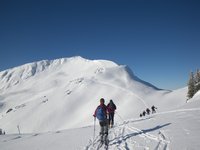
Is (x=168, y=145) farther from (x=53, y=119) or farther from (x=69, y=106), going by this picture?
(x=69, y=106)

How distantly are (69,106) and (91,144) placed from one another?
149m

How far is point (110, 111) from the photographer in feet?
56.4

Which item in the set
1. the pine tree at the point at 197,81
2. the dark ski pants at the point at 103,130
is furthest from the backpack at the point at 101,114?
the pine tree at the point at 197,81

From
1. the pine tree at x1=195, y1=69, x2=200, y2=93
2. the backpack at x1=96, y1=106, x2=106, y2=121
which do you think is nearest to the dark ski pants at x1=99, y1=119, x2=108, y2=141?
the backpack at x1=96, y1=106, x2=106, y2=121

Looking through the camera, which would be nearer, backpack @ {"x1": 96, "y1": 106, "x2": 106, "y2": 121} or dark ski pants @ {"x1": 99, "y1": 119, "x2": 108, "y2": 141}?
dark ski pants @ {"x1": 99, "y1": 119, "x2": 108, "y2": 141}

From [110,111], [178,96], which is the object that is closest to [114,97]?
[178,96]

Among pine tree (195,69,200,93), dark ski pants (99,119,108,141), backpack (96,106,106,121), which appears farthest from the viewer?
pine tree (195,69,200,93)

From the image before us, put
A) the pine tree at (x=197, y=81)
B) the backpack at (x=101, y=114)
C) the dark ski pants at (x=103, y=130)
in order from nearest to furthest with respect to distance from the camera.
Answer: the dark ski pants at (x=103, y=130)
the backpack at (x=101, y=114)
the pine tree at (x=197, y=81)

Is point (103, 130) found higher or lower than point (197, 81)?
lower

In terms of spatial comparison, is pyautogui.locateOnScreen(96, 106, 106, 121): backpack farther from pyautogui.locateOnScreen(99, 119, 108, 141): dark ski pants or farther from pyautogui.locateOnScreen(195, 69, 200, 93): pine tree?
pyautogui.locateOnScreen(195, 69, 200, 93): pine tree

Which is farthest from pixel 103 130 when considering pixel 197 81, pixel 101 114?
pixel 197 81

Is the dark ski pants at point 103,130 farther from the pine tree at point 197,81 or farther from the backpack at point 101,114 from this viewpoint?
the pine tree at point 197,81

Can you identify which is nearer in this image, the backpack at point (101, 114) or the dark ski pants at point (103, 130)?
the dark ski pants at point (103, 130)

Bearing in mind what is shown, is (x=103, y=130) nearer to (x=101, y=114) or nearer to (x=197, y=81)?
(x=101, y=114)
